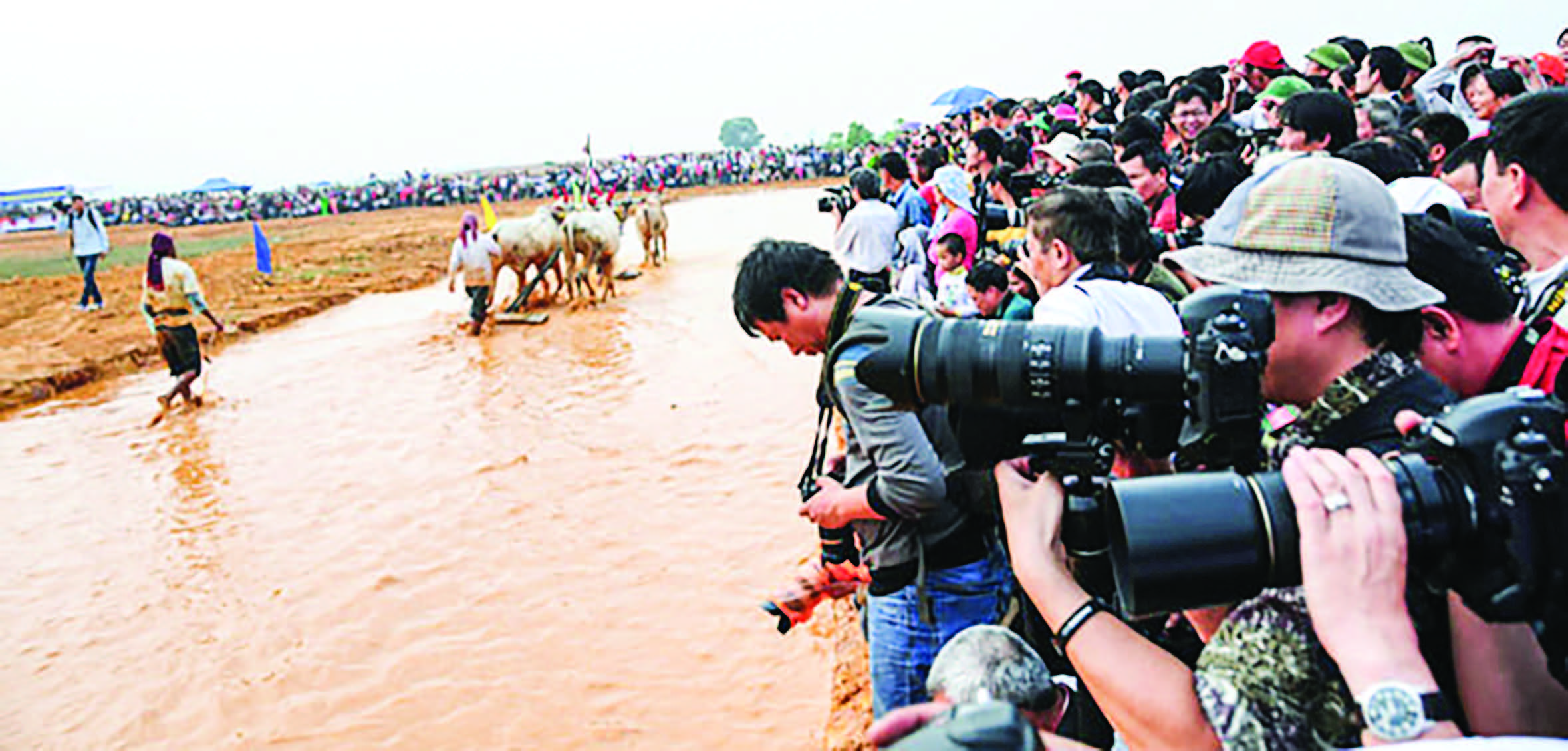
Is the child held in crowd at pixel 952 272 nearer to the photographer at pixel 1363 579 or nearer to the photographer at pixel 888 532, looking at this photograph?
the photographer at pixel 888 532

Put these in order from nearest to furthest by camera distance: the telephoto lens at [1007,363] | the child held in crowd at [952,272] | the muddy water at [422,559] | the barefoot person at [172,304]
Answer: the telephoto lens at [1007,363] → the muddy water at [422,559] → the child held in crowd at [952,272] → the barefoot person at [172,304]

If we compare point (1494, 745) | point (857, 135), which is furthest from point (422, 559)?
point (857, 135)

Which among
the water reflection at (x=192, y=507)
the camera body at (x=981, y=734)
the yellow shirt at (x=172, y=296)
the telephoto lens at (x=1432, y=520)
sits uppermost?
the telephoto lens at (x=1432, y=520)

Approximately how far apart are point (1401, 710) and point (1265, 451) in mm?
807

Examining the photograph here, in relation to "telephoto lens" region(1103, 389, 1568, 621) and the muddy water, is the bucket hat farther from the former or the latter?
the muddy water

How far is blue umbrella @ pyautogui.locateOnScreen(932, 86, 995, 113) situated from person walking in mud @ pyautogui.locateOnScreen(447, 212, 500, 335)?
30.2ft

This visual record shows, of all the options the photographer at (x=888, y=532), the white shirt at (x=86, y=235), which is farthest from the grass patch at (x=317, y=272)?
the photographer at (x=888, y=532)

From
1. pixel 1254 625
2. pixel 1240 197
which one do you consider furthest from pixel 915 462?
pixel 1254 625

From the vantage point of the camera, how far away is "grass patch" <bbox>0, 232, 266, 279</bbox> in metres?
25.9

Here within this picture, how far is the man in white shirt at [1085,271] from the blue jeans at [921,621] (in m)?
0.69

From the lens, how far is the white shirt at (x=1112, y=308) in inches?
98.7

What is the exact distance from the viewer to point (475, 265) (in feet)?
43.6

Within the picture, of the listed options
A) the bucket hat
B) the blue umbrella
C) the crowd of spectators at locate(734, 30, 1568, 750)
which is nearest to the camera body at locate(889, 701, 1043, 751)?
the crowd of spectators at locate(734, 30, 1568, 750)

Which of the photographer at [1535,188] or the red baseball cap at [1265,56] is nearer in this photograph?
the photographer at [1535,188]
